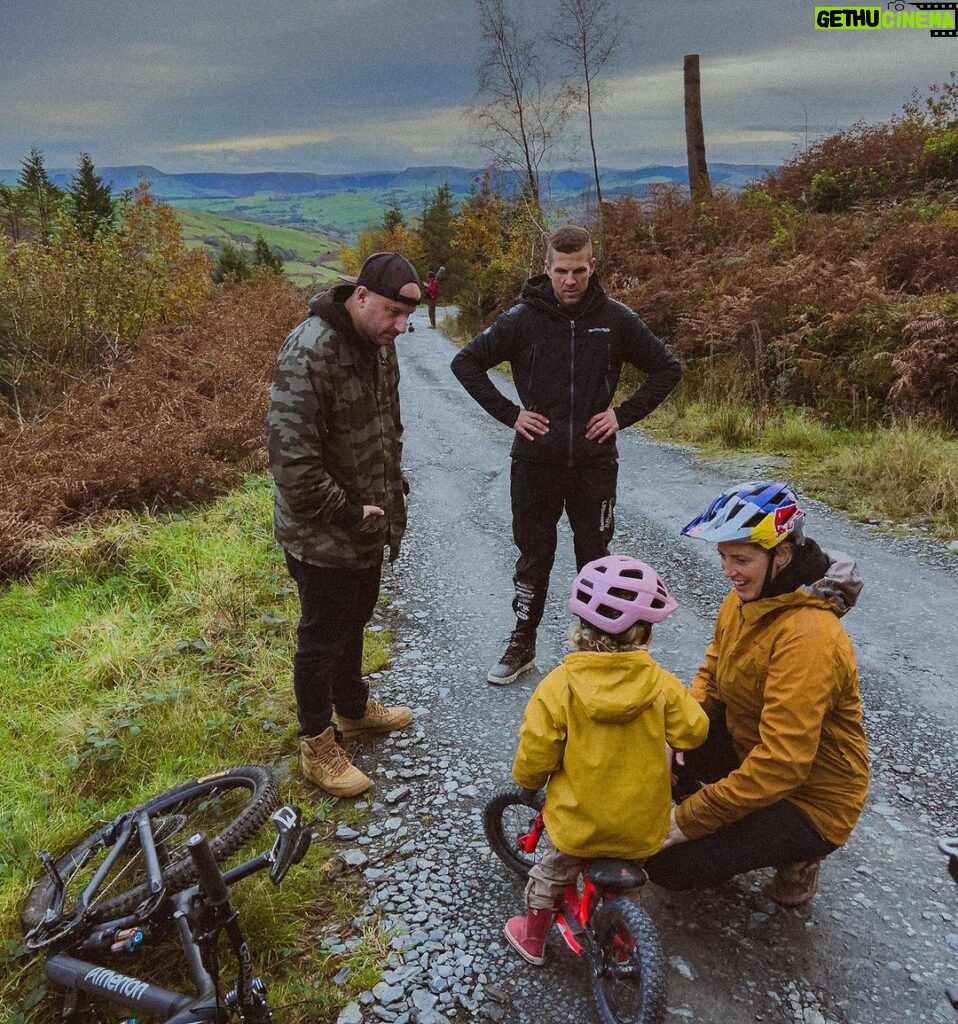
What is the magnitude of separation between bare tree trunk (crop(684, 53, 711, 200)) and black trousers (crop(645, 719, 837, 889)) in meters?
21.3

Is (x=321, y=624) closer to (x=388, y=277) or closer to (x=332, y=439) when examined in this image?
(x=332, y=439)

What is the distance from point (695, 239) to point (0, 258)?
48.6ft

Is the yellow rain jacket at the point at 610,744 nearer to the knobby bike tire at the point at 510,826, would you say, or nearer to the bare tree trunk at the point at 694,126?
the knobby bike tire at the point at 510,826

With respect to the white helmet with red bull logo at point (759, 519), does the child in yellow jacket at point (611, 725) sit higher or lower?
lower

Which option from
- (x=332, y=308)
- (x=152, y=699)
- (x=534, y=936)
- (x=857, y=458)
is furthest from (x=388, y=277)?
(x=857, y=458)

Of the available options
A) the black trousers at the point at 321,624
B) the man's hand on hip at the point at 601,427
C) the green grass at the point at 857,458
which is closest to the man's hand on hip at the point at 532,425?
the man's hand on hip at the point at 601,427

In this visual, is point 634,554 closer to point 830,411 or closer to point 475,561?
point 475,561

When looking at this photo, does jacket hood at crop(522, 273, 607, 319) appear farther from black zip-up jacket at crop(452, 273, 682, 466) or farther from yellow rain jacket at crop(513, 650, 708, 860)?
yellow rain jacket at crop(513, 650, 708, 860)

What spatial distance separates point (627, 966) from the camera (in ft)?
7.82

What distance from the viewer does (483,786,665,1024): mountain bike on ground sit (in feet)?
7.22

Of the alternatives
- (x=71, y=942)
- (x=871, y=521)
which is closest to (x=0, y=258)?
(x=71, y=942)

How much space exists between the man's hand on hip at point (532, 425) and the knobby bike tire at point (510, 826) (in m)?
2.11

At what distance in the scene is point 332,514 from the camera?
3312 mm

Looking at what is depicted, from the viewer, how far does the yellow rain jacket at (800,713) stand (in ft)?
8.04
